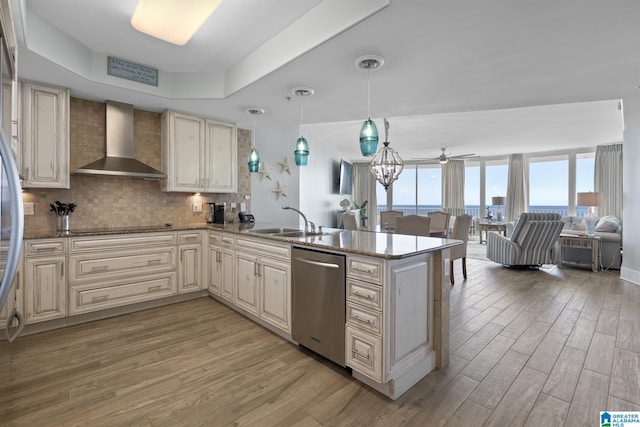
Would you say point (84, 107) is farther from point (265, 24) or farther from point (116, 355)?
point (116, 355)

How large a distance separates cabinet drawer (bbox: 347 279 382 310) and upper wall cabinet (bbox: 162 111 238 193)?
2765 millimetres

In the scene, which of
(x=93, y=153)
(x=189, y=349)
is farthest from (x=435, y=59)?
(x=93, y=153)

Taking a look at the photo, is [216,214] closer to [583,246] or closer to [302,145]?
[302,145]

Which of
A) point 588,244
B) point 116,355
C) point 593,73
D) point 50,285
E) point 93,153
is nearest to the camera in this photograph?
point 116,355

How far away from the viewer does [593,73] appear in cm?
256

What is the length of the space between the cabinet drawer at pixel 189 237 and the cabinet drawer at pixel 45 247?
40.3 inches

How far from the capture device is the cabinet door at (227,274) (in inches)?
126

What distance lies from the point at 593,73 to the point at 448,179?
6.98 m

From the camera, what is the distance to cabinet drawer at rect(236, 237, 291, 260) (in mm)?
2490

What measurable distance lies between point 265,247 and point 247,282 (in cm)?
49

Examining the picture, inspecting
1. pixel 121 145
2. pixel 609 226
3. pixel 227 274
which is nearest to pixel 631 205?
pixel 609 226

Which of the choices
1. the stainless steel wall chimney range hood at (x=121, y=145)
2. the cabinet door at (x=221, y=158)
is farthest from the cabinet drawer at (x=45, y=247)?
the cabinet door at (x=221, y=158)

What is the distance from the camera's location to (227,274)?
3307 mm

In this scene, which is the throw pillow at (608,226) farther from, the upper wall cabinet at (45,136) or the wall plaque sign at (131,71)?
the upper wall cabinet at (45,136)
